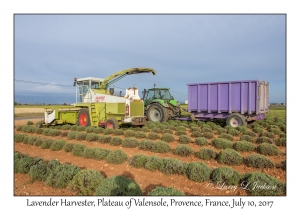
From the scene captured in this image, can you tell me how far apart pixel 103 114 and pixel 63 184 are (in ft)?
24.5

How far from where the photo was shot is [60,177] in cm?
450

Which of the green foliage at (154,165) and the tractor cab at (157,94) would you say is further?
the tractor cab at (157,94)

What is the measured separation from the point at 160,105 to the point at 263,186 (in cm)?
1111

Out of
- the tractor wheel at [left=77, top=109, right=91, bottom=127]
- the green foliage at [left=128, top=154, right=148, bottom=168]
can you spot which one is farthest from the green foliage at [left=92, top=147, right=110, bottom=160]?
the tractor wheel at [left=77, top=109, right=91, bottom=127]

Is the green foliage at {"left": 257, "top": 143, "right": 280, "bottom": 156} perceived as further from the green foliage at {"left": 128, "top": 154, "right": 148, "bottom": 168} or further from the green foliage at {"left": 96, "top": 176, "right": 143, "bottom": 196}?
the green foliage at {"left": 96, "top": 176, "right": 143, "bottom": 196}

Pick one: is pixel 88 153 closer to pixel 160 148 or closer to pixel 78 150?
pixel 78 150

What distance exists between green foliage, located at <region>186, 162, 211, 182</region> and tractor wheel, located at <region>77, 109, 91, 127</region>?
8605mm

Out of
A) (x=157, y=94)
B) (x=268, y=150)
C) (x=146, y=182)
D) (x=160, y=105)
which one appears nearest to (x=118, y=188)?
(x=146, y=182)

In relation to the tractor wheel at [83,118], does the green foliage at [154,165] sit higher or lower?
lower

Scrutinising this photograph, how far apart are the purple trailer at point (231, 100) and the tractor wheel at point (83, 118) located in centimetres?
723

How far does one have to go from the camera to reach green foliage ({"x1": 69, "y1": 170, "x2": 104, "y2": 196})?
4.11 metres

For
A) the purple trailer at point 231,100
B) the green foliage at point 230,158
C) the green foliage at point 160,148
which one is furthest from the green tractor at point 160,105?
the green foliage at point 230,158

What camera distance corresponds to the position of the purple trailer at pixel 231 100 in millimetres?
11812

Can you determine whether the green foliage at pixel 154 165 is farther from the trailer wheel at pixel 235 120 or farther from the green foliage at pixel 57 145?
the trailer wheel at pixel 235 120
